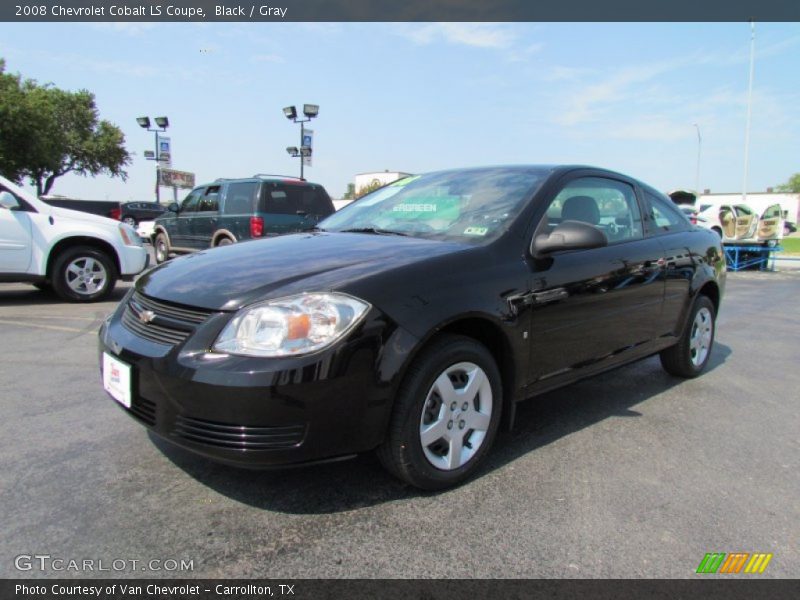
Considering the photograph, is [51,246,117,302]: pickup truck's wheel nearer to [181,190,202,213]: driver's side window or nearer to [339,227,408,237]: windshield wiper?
[181,190,202,213]: driver's side window

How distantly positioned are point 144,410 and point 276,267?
0.81 m

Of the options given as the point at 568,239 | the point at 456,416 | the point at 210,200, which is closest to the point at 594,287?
the point at 568,239

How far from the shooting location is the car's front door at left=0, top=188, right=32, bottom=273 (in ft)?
22.1

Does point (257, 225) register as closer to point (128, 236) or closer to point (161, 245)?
point (128, 236)

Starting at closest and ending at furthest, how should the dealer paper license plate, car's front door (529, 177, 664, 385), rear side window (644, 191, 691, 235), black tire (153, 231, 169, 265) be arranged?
the dealer paper license plate < car's front door (529, 177, 664, 385) < rear side window (644, 191, 691, 235) < black tire (153, 231, 169, 265)

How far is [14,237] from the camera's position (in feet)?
22.3

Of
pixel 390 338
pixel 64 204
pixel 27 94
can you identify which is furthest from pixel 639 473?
pixel 27 94

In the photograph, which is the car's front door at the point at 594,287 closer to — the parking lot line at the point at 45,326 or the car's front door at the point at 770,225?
the parking lot line at the point at 45,326

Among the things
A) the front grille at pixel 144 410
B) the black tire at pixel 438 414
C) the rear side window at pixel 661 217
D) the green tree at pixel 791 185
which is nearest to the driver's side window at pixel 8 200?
the front grille at pixel 144 410

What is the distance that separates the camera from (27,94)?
1308 inches

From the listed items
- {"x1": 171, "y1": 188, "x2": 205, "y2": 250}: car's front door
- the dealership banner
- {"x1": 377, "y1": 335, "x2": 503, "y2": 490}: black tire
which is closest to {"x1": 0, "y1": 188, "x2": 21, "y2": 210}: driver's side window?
{"x1": 171, "y1": 188, "x2": 205, "y2": 250}: car's front door

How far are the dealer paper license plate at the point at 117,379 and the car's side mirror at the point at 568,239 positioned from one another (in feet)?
6.54

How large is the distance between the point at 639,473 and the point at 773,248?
16.1m

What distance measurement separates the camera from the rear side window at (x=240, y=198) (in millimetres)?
9720
